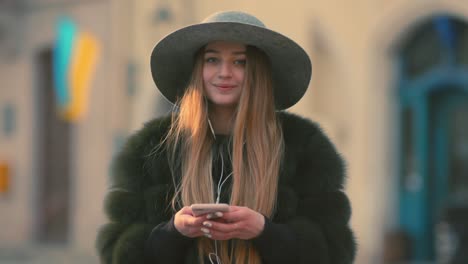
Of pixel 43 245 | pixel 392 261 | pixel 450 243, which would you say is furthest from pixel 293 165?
pixel 43 245

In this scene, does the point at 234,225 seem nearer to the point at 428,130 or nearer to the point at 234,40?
the point at 234,40

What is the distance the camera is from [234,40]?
2936 millimetres

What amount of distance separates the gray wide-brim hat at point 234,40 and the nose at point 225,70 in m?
0.09

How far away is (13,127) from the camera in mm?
14781

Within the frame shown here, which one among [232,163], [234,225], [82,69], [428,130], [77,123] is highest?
[82,69]

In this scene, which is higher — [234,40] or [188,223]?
[234,40]

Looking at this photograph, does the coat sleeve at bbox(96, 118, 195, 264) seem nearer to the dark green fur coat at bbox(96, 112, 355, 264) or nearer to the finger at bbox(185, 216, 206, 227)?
the dark green fur coat at bbox(96, 112, 355, 264)

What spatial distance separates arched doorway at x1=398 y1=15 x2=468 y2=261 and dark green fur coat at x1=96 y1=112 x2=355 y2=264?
24.9 ft

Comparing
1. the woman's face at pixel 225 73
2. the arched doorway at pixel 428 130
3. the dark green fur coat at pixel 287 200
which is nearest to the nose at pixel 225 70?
the woman's face at pixel 225 73

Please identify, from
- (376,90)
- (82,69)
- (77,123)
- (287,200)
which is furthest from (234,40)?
(77,123)

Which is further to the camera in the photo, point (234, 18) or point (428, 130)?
point (428, 130)

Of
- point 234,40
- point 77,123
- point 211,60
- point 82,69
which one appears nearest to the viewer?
point 234,40

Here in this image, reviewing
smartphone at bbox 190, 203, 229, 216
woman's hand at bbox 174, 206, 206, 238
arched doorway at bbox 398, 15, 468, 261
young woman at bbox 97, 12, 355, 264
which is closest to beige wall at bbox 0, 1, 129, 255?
arched doorway at bbox 398, 15, 468, 261

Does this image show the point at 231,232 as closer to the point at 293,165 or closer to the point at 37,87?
the point at 293,165
